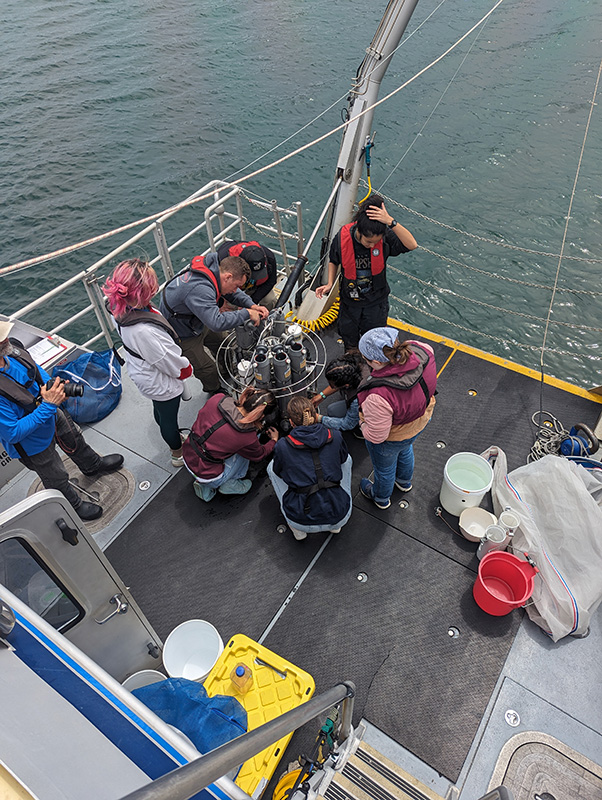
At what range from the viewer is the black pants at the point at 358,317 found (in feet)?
14.7

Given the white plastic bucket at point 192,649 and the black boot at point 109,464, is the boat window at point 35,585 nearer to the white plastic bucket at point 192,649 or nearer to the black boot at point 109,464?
the white plastic bucket at point 192,649

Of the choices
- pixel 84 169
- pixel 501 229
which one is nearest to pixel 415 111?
pixel 501 229

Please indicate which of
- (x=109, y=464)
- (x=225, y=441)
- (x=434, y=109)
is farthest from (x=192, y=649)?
(x=434, y=109)

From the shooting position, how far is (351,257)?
4.14 meters

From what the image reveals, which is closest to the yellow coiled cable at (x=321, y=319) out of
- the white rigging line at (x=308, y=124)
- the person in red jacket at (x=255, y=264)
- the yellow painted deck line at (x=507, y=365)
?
the yellow painted deck line at (x=507, y=365)

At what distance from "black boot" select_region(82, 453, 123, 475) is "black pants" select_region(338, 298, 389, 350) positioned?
2.32m

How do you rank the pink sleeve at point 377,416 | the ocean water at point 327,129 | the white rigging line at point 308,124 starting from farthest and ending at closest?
1. the ocean water at point 327,129
2. the white rigging line at point 308,124
3. the pink sleeve at point 377,416

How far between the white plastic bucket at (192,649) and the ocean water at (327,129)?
486 cm

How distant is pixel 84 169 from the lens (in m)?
12.9

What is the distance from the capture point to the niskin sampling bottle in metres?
2.80

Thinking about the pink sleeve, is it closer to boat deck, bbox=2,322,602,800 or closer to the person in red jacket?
boat deck, bbox=2,322,602,800

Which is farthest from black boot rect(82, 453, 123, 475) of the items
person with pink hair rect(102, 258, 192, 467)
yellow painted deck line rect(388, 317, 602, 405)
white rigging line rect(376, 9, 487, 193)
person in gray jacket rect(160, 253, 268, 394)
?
white rigging line rect(376, 9, 487, 193)

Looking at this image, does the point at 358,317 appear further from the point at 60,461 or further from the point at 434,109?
the point at 434,109

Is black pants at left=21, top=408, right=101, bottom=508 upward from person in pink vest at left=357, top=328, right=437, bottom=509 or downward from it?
downward
